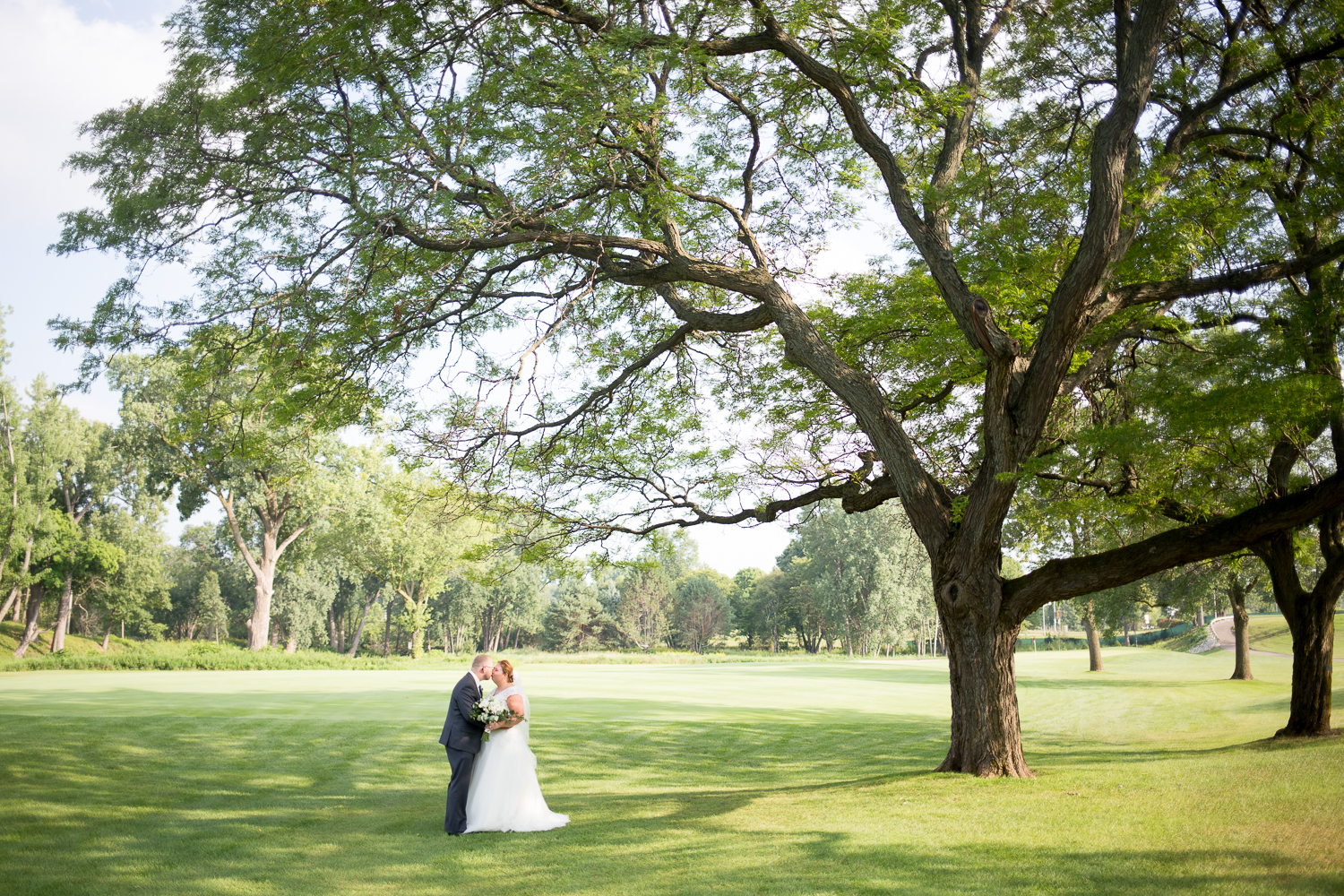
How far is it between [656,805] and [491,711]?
9.06ft

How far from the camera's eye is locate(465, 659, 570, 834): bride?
29.2ft

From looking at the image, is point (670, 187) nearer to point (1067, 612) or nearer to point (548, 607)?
point (548, 607)

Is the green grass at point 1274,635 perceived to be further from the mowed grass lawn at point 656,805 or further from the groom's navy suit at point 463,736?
the groom's navy suit at point 463,736

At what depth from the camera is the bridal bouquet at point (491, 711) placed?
8.98 metres

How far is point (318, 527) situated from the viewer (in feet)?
163

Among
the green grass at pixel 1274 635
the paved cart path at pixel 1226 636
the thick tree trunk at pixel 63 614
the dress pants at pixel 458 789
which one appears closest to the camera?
the dress pants at pixel 458 789

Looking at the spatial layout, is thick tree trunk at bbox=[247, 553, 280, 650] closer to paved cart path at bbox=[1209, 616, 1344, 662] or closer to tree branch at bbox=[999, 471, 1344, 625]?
tree branch at bbox=[999, 471, 1344, 625]

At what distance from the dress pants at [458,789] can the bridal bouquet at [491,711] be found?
480 millimetres

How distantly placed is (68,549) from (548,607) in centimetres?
4731

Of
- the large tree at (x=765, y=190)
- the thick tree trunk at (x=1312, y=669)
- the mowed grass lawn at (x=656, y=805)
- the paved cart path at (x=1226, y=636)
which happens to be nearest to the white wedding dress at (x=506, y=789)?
the mowed grass lawn at (x=656, y=805)

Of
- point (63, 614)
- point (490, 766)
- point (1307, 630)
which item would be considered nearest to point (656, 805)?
point (490, 766)

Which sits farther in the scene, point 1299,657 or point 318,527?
point 318,527

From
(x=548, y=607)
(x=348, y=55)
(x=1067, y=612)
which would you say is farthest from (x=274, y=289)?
(x=1067, y=612)

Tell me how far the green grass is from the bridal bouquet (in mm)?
50633
